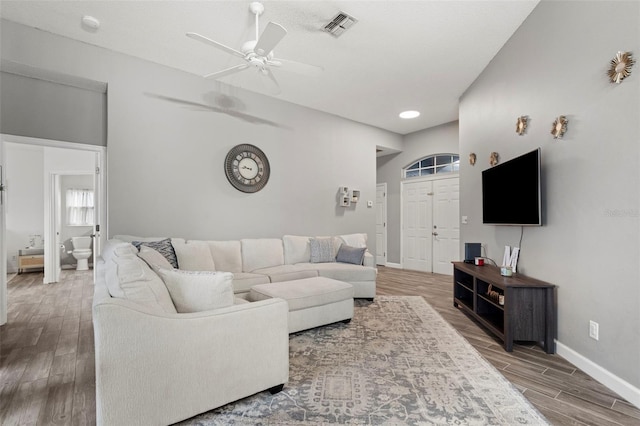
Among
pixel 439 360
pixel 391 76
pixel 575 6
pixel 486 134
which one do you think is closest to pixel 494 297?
pixel 439 360

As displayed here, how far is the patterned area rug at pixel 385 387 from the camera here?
170 cm

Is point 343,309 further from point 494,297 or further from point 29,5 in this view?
point 29,5

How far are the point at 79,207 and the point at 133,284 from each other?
697cm

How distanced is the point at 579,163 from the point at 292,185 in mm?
3654

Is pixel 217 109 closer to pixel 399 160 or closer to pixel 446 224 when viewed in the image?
pixel 399 160

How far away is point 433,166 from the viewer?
6.38 meters

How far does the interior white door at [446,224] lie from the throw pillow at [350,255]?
2.40 meters

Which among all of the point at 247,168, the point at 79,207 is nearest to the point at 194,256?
the point at 247,168

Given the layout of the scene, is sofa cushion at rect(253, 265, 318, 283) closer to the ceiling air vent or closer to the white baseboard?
the white baseboard

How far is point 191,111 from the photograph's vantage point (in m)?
4.03

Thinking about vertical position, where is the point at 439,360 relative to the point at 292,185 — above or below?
below

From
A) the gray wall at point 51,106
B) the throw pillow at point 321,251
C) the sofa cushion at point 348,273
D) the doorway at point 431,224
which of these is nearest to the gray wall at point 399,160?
the doorway at point 431,224

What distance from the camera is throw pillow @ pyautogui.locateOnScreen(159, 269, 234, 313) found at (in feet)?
5.86

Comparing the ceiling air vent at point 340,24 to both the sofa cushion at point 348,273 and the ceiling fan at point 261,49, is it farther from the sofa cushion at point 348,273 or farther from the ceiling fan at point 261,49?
the sofa cushion at point 348,273
